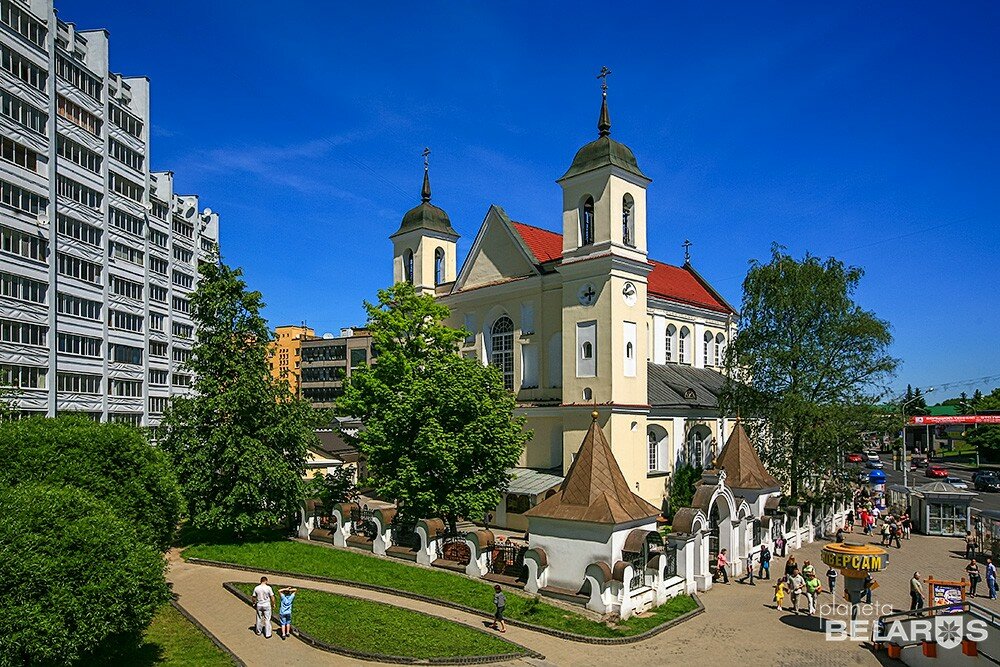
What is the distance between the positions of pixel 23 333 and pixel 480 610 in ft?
87.1

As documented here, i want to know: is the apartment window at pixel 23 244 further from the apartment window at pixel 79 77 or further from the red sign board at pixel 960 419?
the red sign board at pixel 960 419

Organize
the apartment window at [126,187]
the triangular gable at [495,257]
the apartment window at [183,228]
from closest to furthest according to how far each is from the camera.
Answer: the triangular gable at [495,257] < the apartment window at [126,187] < the apartment window at [183,228]

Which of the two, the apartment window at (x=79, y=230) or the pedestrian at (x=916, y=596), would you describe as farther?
the apartment window at (x=79, y=230)

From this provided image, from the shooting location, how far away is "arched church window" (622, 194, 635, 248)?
3541 cm

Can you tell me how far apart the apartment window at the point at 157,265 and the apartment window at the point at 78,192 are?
872 cm

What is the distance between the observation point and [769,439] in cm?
3791

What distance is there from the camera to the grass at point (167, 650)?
1543 centimetres

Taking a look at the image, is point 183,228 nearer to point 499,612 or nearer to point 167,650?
point 167,650

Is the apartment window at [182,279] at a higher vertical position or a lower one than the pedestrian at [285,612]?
higher

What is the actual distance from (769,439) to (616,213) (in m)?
14.4

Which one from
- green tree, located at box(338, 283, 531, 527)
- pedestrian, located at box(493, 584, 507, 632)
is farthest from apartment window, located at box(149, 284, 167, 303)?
pedestrian, located at box(493, 584, 507, 632)

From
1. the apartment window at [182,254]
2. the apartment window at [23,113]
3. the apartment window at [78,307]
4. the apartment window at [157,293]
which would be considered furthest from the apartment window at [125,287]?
the apartment window at [23,113]

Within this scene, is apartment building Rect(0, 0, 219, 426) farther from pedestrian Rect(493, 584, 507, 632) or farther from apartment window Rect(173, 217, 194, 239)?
pedestrian Rect(493, 584, 507, 632)

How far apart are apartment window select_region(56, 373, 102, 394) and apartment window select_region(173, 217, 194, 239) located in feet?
60.4
